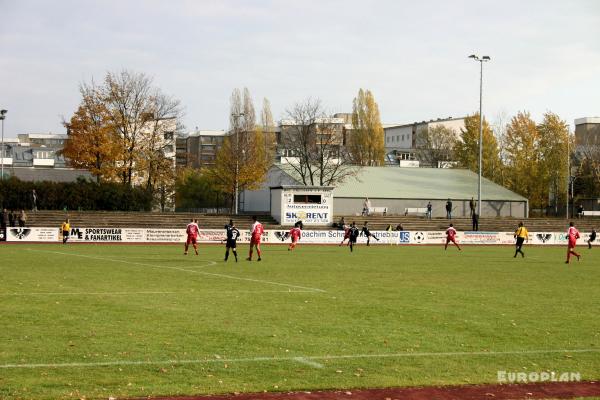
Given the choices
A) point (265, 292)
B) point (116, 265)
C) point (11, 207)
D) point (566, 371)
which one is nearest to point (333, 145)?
point (11, 207)

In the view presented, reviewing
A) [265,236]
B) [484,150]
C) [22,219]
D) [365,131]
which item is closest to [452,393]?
[265,236]

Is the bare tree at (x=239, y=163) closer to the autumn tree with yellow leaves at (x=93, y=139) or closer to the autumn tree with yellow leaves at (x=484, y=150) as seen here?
the autumn tree with yellow leaves at (x=93, y=139)

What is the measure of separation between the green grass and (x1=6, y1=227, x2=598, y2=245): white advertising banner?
23834mm

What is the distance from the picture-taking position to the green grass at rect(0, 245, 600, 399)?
1023cm

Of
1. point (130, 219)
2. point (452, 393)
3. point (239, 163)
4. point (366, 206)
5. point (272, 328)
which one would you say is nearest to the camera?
point (452, 393)

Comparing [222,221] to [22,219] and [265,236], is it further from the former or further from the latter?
[22,219]

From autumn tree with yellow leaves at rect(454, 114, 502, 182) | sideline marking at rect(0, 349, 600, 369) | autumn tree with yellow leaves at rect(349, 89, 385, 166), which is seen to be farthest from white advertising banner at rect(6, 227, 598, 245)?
autumn tree with yellow leaves at rect(349, 89, 385, 166)

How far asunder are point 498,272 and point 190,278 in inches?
472

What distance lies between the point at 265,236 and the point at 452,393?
4489 centimetres

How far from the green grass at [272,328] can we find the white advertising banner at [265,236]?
78.2 feet

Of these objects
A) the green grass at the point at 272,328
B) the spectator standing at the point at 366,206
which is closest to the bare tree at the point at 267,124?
the spectator standing at the point at 366,206

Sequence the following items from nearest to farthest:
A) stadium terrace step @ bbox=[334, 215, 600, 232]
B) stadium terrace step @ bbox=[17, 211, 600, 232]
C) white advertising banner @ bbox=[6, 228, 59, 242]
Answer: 1. white advertising banner @ bbox=[6, 228, 59, 242]
2. stadium terrace step @ bbox=[17, 211, 600, 232]
3. stadium terrace step @ bbox=[334, 215, 600, 232]

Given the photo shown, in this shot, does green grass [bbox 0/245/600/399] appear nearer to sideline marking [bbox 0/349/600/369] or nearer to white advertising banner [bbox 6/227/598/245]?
sideline marking [bbox 0/349/600/369]

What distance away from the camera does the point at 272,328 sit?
14.1 m
